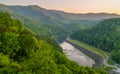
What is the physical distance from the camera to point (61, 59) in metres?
79.4

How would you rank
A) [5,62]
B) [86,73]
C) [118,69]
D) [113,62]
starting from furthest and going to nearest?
[113,62], [118,69], [86,73], [5,62]

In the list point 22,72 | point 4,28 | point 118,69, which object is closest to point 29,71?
point 22,72

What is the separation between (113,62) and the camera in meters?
183

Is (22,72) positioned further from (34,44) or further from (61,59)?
(61,59)

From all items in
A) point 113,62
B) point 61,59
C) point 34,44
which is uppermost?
point 34,44

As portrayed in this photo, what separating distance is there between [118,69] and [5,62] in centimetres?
10954

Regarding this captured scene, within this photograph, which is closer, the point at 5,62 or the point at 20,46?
the point at 5,62

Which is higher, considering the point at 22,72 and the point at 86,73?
the point at 22,72

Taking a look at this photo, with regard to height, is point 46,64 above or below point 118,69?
above

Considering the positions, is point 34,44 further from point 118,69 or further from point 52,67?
point 118,69

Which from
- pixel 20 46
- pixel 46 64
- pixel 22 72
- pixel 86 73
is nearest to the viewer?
pixel 22 72

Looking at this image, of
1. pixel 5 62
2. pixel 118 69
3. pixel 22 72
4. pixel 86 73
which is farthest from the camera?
pixel 118 69

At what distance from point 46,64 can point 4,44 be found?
1942 cm

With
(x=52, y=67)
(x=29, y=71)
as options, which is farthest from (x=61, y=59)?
(x=29, y=71)
